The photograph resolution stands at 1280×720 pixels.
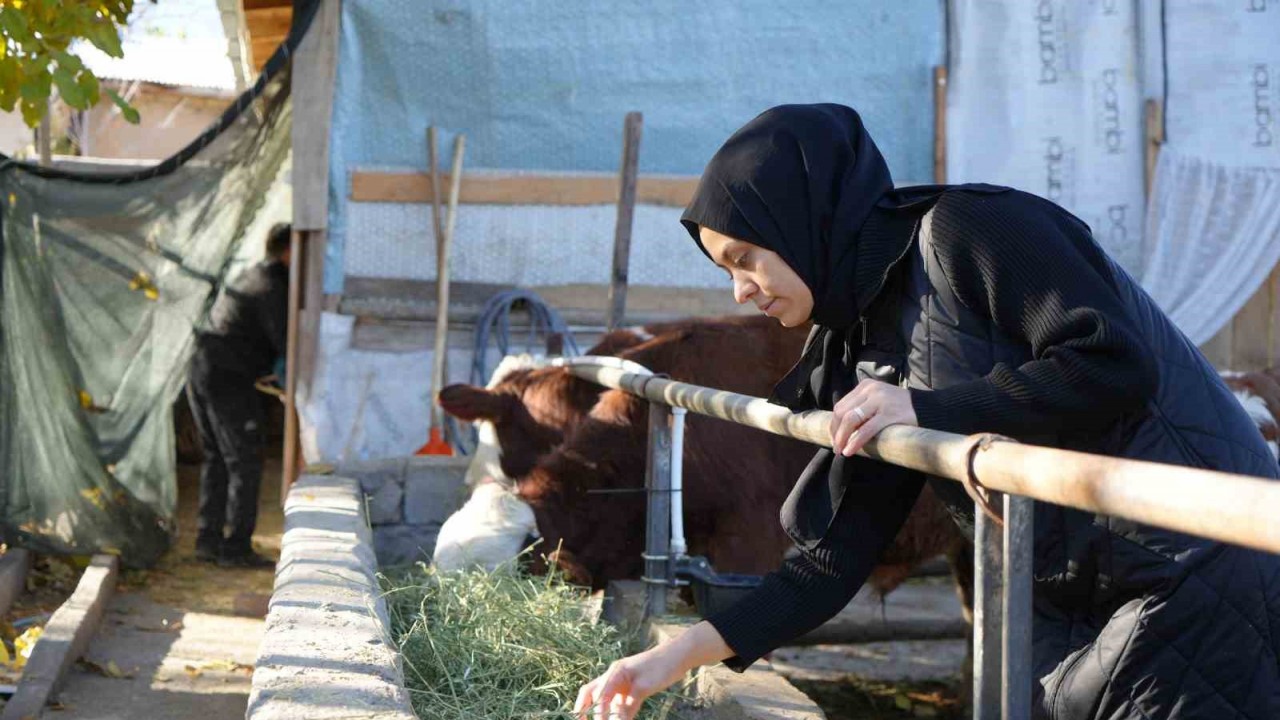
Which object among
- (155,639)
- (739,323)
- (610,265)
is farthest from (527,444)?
(610,265)

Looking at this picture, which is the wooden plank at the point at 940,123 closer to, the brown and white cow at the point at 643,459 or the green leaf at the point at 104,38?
the brown and white cow at the point at 643,459

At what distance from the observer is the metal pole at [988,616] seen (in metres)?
1.69

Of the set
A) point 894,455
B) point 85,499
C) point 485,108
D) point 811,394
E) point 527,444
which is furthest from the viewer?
point 485,108

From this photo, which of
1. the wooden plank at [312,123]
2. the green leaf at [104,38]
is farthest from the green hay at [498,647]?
the wooden plank at [312,123]

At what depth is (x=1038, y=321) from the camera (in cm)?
177

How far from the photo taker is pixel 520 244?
24.6 ft

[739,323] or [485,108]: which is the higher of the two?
[485,108]

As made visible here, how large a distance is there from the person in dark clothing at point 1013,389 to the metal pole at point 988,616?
17cm

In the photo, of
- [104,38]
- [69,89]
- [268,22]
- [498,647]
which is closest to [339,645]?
[498,647]

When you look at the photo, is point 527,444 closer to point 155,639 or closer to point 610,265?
point 155,639

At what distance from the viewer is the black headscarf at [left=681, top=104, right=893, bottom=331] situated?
201 centimetres

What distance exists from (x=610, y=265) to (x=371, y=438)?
5.23ft

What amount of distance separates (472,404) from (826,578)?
122 inches

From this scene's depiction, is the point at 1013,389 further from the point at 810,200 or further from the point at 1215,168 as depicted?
the point at 1215,168
